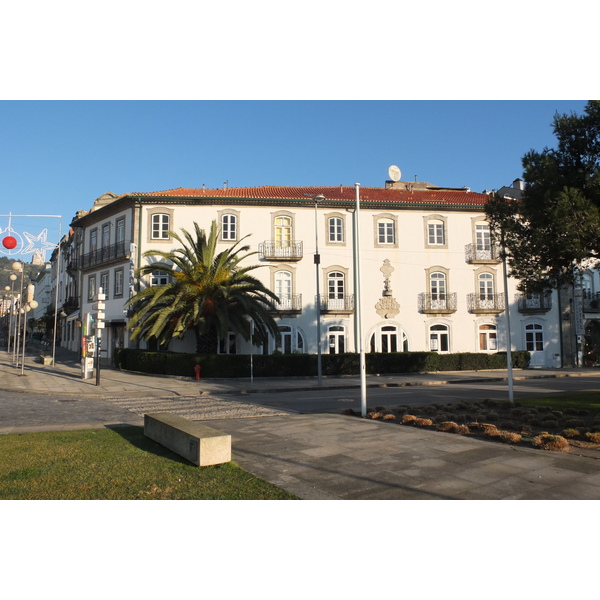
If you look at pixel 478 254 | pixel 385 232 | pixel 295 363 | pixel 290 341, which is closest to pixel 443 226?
pixel 478 254

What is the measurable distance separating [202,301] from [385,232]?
14.0m

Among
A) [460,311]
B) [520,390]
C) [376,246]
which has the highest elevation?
[376,246]

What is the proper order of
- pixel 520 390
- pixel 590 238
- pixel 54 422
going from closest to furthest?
pixel 590 238 → pixel 54 422 → pixel 520 390

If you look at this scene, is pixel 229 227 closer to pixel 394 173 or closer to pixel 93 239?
pixel 93 239

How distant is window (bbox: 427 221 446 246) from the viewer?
34.2 metres

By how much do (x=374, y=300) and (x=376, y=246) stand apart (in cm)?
360

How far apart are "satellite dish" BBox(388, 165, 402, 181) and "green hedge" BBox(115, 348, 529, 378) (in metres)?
15.6

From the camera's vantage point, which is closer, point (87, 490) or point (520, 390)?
point (87, 490)

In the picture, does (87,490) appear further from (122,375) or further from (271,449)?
(122,375)

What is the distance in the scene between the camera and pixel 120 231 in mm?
32625

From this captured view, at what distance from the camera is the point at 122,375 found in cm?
2708

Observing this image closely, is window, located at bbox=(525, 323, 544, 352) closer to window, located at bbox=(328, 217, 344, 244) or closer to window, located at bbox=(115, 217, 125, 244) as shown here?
window, located at bbox=(328, 217, 344, 244)

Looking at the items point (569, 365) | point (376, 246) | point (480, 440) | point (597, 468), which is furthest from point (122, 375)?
point (569, 365)

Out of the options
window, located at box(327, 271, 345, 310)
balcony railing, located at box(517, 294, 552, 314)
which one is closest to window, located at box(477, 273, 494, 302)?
balcony railing, located at box(517, 294, 552, 314)
